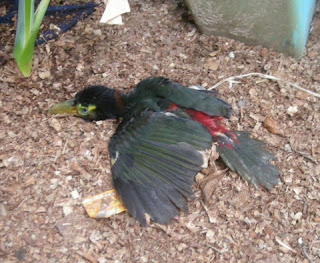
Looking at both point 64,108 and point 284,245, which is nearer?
point 284,245

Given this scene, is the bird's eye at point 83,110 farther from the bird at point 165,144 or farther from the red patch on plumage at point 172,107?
the red patch on plumage at point 172,107

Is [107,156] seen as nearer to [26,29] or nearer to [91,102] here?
[91,102]

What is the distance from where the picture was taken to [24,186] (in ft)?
9.61

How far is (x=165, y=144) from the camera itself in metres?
2.98

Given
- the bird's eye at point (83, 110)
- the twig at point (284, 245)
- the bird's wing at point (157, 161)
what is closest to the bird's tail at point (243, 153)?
the bird's wing at point (157, 161)

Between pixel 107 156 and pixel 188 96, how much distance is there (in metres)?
0.69

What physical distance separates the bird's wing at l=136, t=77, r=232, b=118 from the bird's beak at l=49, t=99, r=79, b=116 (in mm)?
523

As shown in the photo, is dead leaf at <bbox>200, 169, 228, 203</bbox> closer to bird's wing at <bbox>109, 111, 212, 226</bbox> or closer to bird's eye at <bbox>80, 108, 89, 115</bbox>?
bird's wing at <bbox>109, 111, 212, 226</bbox>

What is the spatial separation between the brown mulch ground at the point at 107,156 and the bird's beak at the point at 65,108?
0.09 m

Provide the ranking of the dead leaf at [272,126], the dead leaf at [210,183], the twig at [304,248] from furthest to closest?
the dead leaf at [272,126]
the dead leaf at [210,183]
the twig at [304,248]

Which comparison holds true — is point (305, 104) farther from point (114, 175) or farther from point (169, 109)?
point (114, 175)

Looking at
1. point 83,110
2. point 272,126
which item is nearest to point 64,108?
point 83,110

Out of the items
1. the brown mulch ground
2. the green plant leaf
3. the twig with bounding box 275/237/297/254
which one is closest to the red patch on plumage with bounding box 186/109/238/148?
the brown mulch ground

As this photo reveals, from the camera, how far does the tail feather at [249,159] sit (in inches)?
118
